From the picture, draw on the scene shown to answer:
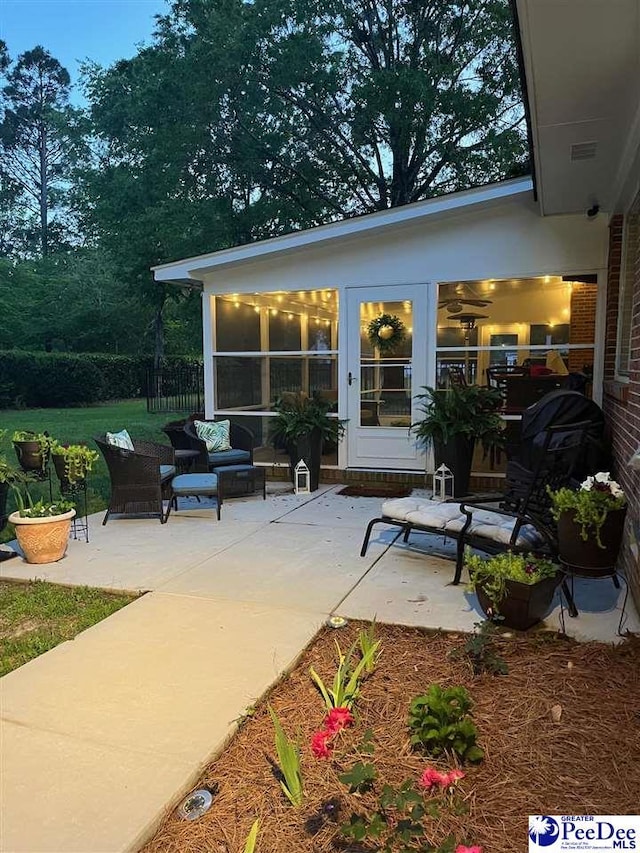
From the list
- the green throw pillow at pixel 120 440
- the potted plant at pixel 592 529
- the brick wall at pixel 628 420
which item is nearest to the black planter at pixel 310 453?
the green throw pillow at pixel 120 440

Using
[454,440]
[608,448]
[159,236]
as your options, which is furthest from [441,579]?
[159,236]

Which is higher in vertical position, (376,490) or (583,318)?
(583,318)

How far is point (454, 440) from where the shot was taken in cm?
624

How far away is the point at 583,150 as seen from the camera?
Answer: 414cm

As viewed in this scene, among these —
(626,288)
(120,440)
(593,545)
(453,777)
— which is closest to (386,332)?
(626,288)

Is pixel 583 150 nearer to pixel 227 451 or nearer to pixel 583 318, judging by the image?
pixel 583 318

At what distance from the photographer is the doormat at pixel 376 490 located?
6492 mm

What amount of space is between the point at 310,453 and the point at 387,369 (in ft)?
4.58

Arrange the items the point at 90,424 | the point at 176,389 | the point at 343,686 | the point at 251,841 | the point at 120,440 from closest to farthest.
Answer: the point at 251,841 → the point at 343,686 → the point at 120,440 → the point at 90,424 → the point at 176,389

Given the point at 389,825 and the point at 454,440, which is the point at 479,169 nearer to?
the point at 454,440

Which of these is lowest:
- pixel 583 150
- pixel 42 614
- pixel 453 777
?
pixel 42 614

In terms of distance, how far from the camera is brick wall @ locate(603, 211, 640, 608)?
133 inches

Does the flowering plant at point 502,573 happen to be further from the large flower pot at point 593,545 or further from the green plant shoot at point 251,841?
the green plant shoot at point 251,841

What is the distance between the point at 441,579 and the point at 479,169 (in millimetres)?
12699
